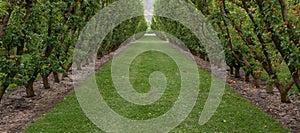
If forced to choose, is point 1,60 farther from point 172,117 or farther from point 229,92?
point 229,92

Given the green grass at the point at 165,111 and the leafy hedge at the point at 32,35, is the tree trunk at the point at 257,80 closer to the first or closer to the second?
the green grass at the point at 165,111

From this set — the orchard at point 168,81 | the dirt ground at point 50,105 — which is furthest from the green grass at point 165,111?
the dirt ground at point 50,105

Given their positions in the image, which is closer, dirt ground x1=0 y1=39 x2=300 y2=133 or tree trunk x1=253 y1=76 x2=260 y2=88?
dirt ground x1=0 y1=39 x2=300 y2=133

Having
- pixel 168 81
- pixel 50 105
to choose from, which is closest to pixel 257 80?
pixel 168 81

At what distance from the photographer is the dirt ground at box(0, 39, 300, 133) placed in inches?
287

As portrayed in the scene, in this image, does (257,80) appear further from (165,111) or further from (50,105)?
(50,105)

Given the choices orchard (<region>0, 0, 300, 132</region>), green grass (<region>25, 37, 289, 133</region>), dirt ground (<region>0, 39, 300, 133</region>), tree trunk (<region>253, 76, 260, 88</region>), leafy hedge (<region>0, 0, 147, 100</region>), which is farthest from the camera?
tree trunk (<region>253, 76, 260, 88</region>)

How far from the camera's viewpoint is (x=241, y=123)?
7.19 meters

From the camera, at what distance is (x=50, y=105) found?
8750mm

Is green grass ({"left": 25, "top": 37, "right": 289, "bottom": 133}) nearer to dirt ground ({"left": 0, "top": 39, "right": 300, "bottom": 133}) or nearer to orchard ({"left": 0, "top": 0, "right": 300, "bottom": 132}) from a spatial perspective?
orchard ({"left": 0, "top": 0, "right": 300, "bottom": 132})

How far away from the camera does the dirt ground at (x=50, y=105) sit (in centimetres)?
729

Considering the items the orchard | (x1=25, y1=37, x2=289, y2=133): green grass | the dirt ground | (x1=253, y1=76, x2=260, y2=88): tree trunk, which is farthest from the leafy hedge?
(x1=253, y1=76, x2=260, y2=88): tree trunk

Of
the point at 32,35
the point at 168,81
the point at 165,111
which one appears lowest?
the point at 165,111

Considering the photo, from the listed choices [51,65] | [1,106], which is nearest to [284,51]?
[51,65]
